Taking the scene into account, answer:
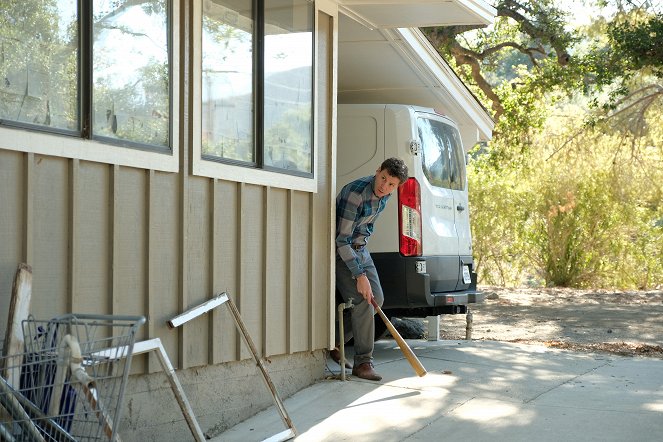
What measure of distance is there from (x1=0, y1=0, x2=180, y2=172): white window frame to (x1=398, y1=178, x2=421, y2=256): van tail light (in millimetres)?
3135

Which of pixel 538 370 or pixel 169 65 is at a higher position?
pixel 169 65

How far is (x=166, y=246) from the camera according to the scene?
5.57 metres

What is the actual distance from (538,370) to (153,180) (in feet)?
13.0

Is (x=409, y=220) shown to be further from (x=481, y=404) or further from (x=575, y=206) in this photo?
(x=575, y=206)

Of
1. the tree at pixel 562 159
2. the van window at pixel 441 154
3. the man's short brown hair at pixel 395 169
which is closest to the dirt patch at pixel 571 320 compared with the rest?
the tree at pixel 562 159

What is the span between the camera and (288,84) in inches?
267

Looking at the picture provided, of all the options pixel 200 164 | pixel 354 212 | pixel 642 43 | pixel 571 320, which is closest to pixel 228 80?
pixel 200 164

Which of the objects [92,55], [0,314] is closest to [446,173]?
[92,55]

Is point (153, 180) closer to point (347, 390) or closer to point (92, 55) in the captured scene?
point (92, 55)

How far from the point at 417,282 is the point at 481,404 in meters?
1.86

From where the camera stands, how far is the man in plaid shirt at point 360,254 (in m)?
7.30

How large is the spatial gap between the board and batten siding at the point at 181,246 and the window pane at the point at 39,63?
8.9 inches

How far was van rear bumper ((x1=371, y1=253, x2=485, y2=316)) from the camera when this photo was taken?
8.29 m

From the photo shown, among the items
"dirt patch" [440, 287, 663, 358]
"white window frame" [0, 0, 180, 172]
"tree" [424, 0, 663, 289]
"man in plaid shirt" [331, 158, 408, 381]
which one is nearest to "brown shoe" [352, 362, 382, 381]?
"man in plaid shirt" [331, 158, 408, 381]
